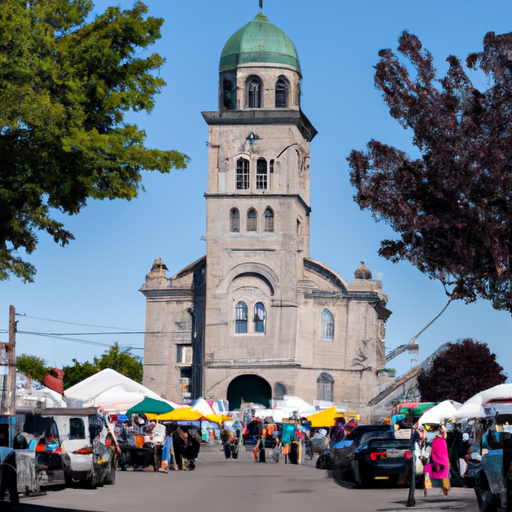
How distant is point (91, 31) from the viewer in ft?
69.2

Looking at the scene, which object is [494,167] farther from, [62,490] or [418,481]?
[62,490]

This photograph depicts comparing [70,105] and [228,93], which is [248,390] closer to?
[228,93]

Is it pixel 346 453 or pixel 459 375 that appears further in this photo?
pixel 459 375

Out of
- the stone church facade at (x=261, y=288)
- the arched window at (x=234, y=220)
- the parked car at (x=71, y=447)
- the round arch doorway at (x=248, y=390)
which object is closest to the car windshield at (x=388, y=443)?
the parked car at (x=71, y=447)

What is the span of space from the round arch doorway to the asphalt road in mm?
36941

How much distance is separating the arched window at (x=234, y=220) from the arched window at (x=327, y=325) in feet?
24.2

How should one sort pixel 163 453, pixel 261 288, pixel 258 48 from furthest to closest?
pixel 258 48 → pixel 261 288 → pixel 163 453

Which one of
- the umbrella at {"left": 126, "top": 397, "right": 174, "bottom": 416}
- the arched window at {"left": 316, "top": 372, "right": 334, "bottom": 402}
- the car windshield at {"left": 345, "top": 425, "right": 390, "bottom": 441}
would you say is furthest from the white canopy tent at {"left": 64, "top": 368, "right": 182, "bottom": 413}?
the arched window at {"left": 316, "top": 372, "right": 334, "bottom": 402}

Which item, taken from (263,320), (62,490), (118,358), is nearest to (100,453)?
(62,490)

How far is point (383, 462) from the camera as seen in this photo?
79.3 ft

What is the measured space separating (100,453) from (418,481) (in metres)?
6.82

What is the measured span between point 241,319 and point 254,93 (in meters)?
13.9

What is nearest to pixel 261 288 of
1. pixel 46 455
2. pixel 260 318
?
pixel 260 318

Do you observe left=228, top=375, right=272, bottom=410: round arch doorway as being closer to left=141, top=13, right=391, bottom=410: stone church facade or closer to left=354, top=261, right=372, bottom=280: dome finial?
left=141, top=13, right=391, bottom=410: stone church facade
